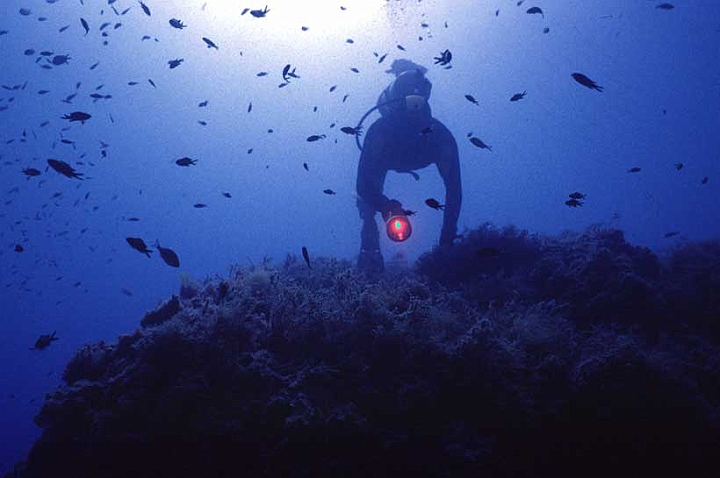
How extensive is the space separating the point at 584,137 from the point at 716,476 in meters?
166

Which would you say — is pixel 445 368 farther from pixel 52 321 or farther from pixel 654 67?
pixel 654 67

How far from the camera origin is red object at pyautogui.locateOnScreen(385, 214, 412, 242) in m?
7.92

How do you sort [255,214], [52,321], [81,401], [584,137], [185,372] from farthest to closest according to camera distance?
[255,214] → [584,137] → [52,321] → [81,401] → [185,372]

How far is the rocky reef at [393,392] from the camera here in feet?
12.6

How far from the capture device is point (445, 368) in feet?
14.7

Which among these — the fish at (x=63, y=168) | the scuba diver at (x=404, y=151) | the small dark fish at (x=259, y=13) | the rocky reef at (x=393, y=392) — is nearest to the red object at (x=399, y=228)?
the rocky reef at (x=393, y=392)

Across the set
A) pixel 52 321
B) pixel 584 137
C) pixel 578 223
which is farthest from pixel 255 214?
pixel 584 137

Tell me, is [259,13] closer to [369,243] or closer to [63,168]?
[63,168]

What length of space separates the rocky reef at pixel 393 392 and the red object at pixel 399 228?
1.86 m

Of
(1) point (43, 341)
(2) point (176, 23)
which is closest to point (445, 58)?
(2) point (176, 23)

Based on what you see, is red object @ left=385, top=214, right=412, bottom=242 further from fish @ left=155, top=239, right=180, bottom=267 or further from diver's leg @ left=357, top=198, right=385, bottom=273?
fish @ left=155, top=239, right=180, bottom=267

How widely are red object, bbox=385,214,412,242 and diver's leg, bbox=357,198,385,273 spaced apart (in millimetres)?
2143

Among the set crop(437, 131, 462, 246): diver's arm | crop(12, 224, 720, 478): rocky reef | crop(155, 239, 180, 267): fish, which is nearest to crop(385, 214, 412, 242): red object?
crop(12, 224, 720, 478): rocky reef

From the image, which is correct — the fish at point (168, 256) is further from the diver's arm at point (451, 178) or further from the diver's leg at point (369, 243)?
the diver's arm at point (451, 178)
